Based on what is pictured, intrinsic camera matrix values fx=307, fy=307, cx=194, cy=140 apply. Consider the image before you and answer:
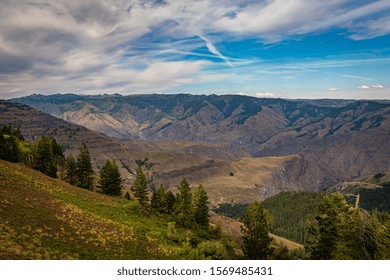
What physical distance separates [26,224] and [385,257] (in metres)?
33.5

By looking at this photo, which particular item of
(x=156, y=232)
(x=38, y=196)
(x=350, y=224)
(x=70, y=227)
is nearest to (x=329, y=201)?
(x=350, y=224)

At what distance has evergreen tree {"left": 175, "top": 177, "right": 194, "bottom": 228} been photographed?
68.7 metres

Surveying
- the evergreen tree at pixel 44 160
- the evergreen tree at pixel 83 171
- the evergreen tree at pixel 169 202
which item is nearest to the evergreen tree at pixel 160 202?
the evergreen tree at pixel 169 202

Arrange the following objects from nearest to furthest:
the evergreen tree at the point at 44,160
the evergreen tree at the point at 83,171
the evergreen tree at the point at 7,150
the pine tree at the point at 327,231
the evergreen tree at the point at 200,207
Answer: the pine tree at the point at 327,231 < the evergreen tree at the point at 7,150 < the evergreen tree at the point at 200,207 < the evergreen tree at the point at 44,160 < the evergreen tree at the point at 83,171

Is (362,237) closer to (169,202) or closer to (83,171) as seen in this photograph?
(169,202)

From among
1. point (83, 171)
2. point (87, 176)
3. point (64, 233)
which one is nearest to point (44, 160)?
point (83, 171)

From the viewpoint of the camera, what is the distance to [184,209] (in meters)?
70.6

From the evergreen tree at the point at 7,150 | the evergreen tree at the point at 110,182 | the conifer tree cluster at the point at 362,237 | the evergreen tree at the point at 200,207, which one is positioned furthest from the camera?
the evergreen tree at the point at 110,182

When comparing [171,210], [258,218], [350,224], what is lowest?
[171,210]

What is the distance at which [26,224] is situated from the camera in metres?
31.4

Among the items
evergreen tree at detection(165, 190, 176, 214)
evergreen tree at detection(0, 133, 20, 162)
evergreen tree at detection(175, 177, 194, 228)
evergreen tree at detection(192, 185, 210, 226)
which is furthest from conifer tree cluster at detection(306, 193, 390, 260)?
evergreen tree at detection(0, 133, 20, 162)

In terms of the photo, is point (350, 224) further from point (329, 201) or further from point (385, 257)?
point (329, 201)

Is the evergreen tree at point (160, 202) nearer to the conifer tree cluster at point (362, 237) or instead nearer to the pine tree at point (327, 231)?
the pine tree at point (327, 231)

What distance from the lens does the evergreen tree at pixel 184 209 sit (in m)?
68.7
